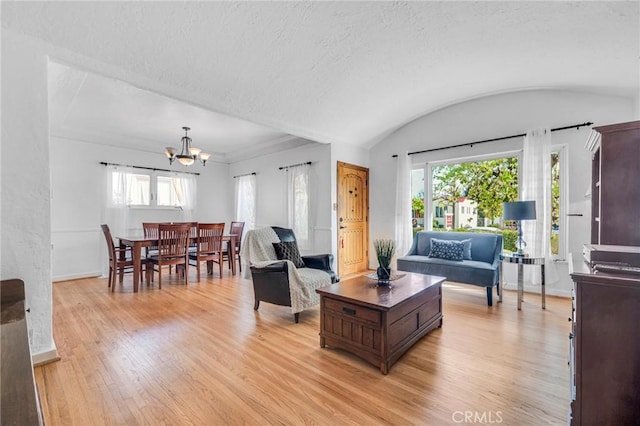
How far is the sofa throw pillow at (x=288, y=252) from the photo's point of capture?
11.1 feet

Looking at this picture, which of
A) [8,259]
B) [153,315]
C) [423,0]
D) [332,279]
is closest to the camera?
[8,259]

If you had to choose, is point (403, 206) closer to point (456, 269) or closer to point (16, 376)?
point (456, 269)

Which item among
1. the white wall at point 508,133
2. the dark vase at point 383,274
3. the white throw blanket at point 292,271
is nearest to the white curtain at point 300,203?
the white wall at point 508,133

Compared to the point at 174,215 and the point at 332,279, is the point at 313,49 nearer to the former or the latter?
the point at 332,279

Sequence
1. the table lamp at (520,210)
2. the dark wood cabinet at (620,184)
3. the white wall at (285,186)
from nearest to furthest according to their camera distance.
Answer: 1. the dark wood cabinet at (620,184)
2. the table lamp at (520,210)
3. the white wall at (285,186)

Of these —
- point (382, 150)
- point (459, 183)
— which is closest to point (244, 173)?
point (382, 150)

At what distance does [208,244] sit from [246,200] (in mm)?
2133

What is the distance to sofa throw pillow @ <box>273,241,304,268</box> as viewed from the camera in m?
3.37

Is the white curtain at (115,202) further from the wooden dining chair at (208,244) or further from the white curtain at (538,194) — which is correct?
the white curtain at (538,194)

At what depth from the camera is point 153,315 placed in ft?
10.2

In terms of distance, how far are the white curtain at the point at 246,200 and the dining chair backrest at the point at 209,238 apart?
1697mm

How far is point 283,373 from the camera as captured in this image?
1982 millimetres

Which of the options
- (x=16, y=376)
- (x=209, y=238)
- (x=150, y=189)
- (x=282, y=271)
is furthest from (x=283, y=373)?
(x=150, y=189)

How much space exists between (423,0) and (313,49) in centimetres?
105
